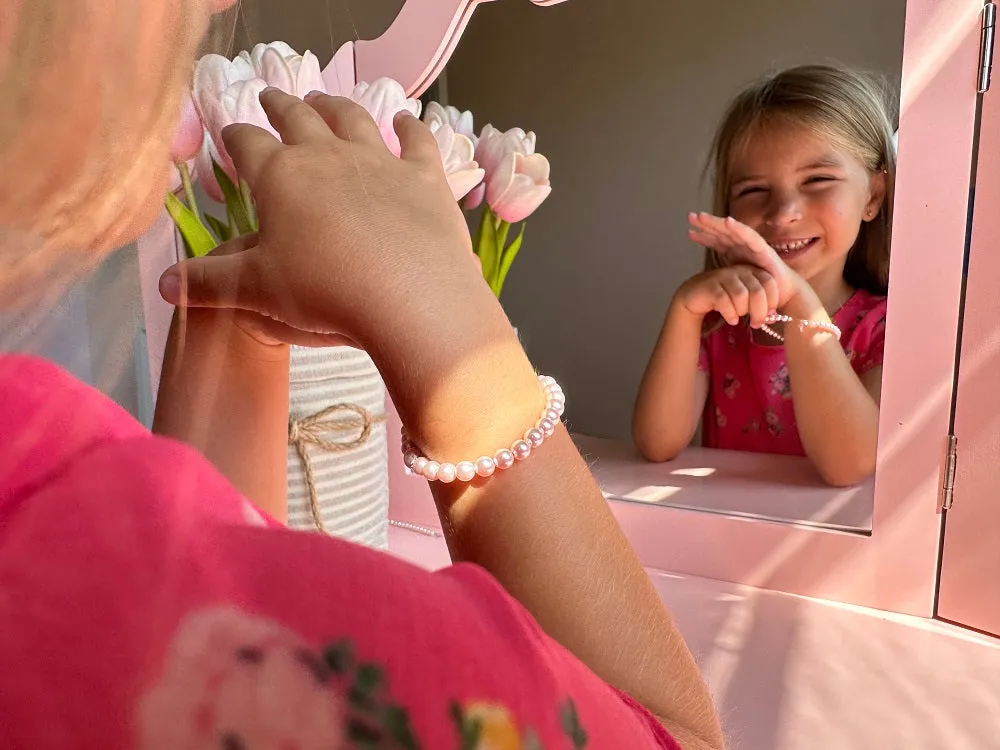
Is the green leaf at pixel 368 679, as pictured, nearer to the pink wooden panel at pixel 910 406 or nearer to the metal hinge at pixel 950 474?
the pink wooden panel at pixel 910 406

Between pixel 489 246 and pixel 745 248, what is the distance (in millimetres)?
132

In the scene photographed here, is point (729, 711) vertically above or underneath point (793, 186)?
underneath

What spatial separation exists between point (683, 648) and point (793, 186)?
0.24m

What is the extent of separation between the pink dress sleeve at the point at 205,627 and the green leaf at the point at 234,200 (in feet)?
0.19

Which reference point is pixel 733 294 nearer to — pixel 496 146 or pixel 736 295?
pixel 736 295

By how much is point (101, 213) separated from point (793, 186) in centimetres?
32

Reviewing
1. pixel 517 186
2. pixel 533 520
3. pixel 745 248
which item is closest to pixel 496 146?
pixel 517 186

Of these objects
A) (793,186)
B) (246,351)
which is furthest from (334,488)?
(793,186)

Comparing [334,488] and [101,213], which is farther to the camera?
[334,488]

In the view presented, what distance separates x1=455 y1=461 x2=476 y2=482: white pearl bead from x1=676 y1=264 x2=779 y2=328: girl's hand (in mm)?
247

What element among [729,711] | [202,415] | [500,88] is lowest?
[729,711]

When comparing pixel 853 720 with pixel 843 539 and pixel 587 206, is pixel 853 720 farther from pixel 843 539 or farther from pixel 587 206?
pixel 587 206

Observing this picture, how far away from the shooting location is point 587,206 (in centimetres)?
38

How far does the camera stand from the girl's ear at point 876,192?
0.34 m
